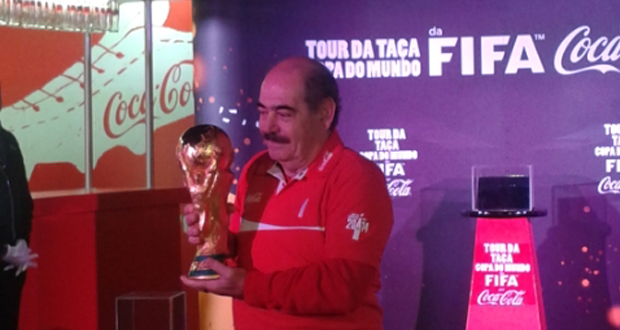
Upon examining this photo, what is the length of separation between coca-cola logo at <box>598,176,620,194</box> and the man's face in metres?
3.15

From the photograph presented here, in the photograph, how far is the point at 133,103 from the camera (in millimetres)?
5848

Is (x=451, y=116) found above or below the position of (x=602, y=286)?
above

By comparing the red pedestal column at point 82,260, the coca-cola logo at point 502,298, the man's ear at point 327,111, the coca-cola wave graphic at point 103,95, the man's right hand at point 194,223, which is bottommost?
the coca-cola logo at point 502,298

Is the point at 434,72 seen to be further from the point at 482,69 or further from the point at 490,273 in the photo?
the point at 490,273

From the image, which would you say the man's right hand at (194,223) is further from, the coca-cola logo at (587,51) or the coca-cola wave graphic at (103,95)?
the coca-cola wave graphic at (103,95)

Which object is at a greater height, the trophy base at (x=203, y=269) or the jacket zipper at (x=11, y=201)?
the jacket zipper at (x=11, y=201)

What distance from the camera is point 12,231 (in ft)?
7.90

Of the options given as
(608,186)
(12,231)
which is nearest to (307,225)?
(12,231)

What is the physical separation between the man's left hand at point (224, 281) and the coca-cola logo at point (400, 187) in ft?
9.86

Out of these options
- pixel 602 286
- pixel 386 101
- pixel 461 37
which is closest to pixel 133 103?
pixel 386 101

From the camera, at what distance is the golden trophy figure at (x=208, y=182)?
1792 millimetres

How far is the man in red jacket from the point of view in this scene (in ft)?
5.37

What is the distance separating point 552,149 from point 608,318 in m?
0.97

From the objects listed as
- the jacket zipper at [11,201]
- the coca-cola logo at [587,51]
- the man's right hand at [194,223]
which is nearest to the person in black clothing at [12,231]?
the jacket zipper at [11,201]
